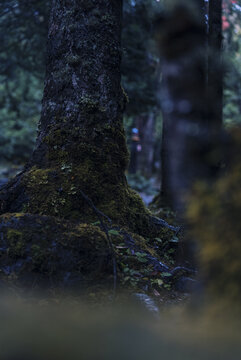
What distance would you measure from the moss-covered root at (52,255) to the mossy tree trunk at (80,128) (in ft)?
2.30

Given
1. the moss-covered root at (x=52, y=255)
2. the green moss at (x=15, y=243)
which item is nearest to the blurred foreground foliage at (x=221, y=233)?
the moss-covered root at (x=52, y=255)

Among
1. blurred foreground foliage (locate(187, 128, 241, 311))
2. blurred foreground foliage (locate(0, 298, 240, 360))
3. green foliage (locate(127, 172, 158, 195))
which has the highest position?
green foliage (locate(127, 172, 158, 195))

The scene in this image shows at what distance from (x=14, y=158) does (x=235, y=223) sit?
20872mm

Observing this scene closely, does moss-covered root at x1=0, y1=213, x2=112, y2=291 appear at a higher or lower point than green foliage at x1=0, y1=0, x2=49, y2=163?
lower

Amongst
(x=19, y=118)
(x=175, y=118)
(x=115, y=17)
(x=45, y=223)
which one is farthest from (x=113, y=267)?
(x=19, y=118)

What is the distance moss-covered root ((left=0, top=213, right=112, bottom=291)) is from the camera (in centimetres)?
290

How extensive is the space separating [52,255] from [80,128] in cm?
181

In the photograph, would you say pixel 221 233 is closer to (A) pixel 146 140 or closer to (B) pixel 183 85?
(B) pixel 183 85

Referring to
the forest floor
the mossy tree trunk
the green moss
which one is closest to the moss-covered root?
the green moss

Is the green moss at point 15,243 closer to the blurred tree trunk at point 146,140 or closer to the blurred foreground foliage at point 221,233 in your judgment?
the blurred foreground foliage at point 221,233

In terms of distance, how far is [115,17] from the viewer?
465 cm

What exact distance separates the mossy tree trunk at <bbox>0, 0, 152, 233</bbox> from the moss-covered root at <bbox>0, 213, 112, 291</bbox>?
70cm

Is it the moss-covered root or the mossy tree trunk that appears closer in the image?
the moss-covered root

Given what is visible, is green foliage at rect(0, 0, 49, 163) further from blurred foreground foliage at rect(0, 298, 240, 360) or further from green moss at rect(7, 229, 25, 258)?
blurred foreground foliage at rect(0, 298, 240, 360)
